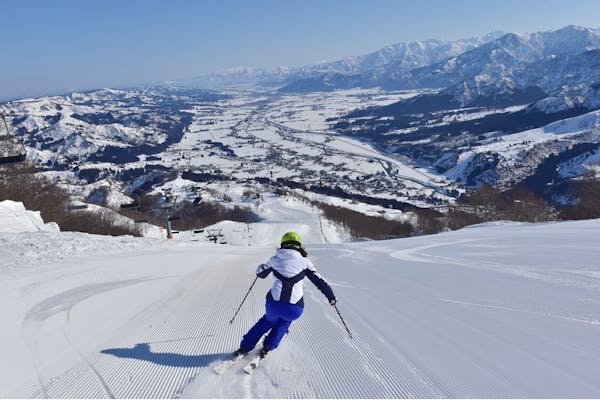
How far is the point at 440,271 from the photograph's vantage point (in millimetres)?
12203

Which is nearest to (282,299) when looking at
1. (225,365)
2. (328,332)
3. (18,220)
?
(225,365)

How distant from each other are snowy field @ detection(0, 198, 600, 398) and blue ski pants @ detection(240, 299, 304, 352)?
284 millimetres

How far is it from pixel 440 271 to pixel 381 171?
486ft

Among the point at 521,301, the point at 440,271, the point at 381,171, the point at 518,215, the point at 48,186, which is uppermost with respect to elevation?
the point at 521,301

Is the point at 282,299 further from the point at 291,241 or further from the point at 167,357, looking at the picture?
the point at 167,357

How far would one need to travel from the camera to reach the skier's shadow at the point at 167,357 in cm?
579

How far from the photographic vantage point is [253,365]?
548 cm

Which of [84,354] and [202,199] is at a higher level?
[84,354]

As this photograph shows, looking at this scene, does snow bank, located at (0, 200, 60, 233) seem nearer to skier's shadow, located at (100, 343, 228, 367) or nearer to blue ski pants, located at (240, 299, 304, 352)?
skier's shadow, located at (100, 343, 228, 367)

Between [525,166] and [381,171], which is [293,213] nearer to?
[381,171]

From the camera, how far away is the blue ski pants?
5.77 meters

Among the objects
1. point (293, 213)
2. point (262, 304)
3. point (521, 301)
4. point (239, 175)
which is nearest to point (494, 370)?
point (521, 301)

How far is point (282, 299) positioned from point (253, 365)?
828mm

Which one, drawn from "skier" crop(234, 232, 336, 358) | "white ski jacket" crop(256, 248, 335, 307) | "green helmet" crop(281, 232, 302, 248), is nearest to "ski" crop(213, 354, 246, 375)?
"skier" crop(234, 232, 336, 358)
